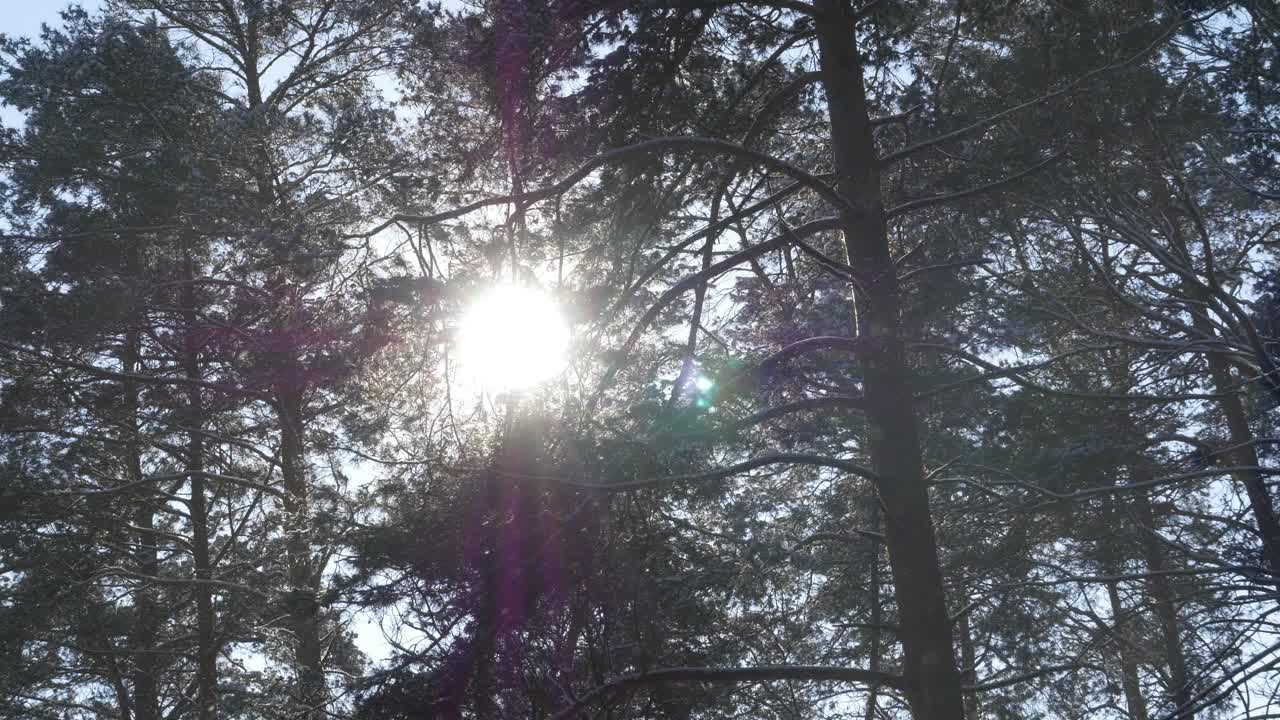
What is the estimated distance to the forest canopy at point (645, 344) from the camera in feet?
24.1

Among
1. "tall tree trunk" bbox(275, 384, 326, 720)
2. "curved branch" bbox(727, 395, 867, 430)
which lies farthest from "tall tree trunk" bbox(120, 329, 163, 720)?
"curved branch" bbox(727, 395, 867, 430)

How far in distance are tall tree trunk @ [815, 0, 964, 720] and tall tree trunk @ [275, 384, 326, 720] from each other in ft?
18.4

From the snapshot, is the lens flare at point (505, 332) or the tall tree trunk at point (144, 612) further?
the tall tree trunk at point (144, 612)

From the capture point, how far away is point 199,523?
1498 centimetres

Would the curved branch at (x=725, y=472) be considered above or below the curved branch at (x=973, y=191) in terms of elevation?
below

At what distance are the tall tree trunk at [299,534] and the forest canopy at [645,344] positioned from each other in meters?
0.10

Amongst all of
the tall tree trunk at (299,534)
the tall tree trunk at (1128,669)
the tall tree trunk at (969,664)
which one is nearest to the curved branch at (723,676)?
the tall tree trunk at (299,534)

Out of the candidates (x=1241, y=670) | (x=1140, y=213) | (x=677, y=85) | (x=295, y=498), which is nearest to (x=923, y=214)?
(x=1140, y=213)

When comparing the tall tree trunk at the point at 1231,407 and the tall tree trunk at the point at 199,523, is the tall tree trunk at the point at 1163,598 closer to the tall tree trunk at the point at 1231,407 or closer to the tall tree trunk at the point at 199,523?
the tall tree trunk at the point at 1231,407

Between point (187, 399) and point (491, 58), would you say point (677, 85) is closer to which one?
point (491, 58)

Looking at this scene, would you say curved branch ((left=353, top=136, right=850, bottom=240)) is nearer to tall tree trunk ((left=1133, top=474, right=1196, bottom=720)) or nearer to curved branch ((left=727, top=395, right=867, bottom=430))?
curved branch ((left=727, top=395, right=867, bottom=430))

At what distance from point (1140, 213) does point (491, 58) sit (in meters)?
4.83

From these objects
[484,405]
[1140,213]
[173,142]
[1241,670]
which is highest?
[173,142]

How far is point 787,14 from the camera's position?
844cm
